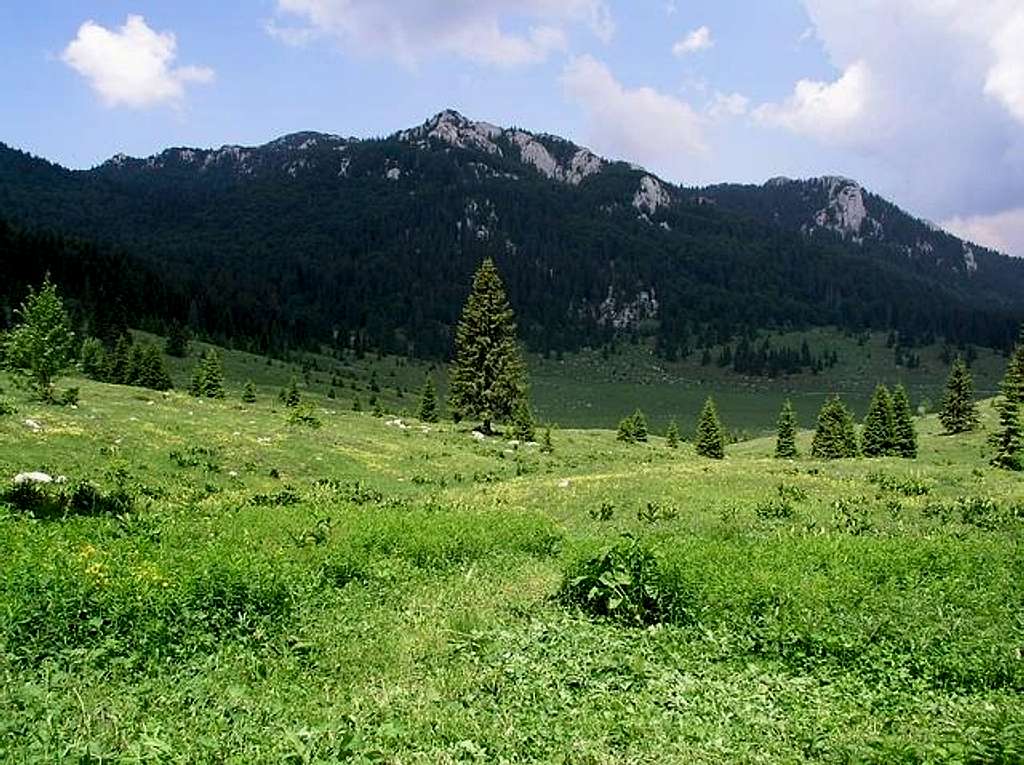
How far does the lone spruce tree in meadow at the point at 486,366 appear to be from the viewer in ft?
206

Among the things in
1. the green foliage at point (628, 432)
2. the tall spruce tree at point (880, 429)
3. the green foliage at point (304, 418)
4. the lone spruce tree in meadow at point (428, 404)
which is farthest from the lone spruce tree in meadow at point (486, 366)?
the tall spruce tree at point (880, 429)

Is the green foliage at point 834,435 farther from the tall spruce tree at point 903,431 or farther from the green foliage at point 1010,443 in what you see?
the green foliage at point 1010,443

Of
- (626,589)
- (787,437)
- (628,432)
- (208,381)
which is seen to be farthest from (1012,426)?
(208,381)

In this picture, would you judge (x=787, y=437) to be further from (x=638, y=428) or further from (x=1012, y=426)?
(x=1012, y=426)

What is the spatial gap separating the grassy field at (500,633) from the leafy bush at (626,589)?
5cm

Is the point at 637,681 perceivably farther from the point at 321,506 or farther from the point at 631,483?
the point at 631,483

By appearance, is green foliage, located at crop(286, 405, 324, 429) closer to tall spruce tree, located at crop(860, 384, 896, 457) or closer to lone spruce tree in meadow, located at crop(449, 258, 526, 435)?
lone spruce tree in meadow, located at crop(449, 258, 526, 435)

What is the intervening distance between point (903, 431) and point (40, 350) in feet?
244

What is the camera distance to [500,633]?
12688 mm

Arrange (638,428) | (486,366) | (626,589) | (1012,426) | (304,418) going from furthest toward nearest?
(638,428), (486,366), (1012,426), (304,418), (626,589)

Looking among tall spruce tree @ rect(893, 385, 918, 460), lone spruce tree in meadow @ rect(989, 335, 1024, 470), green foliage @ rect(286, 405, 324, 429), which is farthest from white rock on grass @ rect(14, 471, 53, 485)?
tall spruce tree @ rect(893, 385, 918, 460)

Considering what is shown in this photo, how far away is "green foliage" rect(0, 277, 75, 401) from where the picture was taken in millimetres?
43844

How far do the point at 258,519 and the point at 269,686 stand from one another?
9705 millimetres

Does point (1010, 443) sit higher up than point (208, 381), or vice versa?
point (1010, 443)
